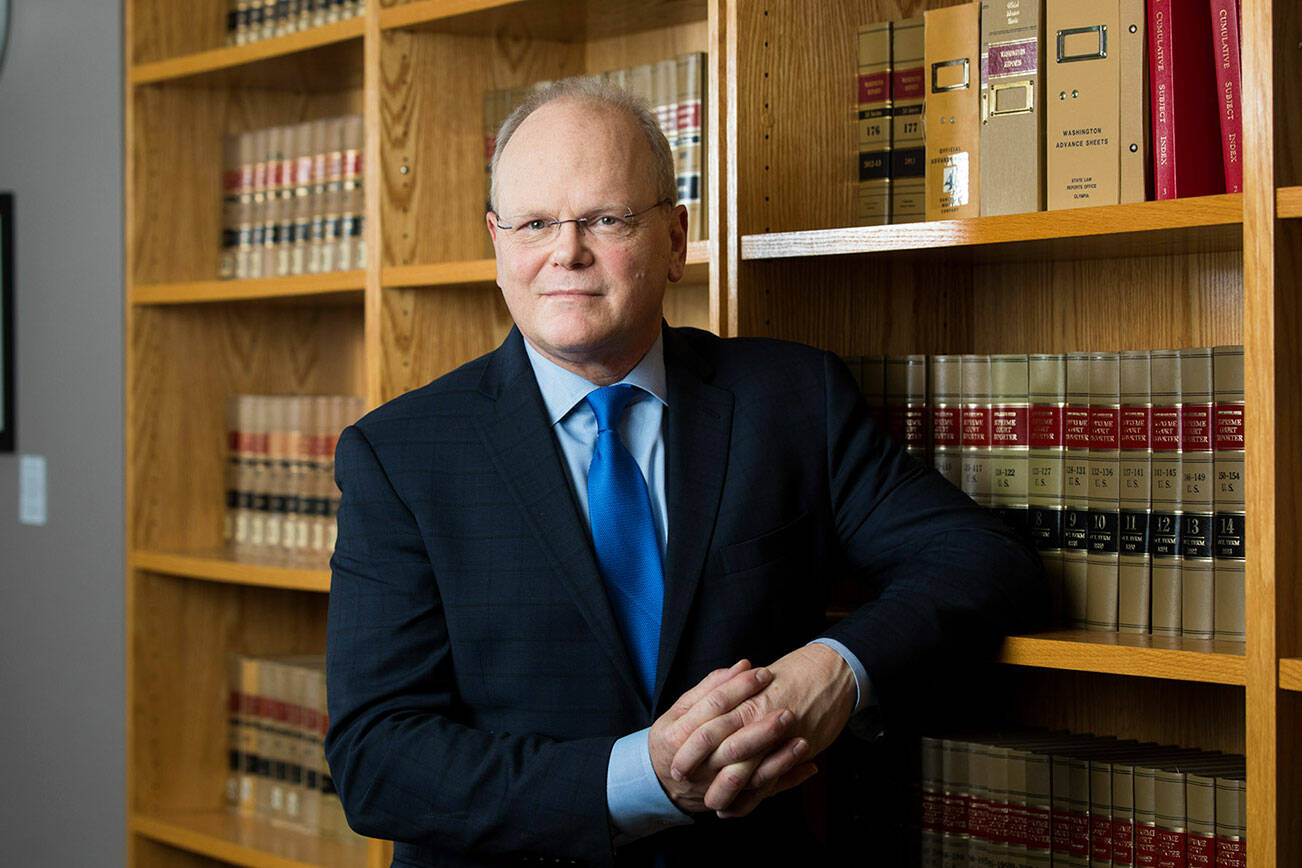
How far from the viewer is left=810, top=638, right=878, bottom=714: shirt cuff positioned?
1.55 m

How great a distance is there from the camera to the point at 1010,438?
1850 mm

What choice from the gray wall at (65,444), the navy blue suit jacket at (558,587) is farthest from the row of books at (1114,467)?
the gray wall at (65,444)

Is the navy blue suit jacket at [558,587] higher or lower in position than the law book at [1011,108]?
lower

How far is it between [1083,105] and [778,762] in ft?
3.07

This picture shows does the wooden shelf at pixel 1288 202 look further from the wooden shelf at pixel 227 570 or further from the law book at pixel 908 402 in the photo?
the wooden shelf at pixel 227 570

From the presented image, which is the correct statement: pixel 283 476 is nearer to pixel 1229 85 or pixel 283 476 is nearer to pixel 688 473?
pixel 688 473

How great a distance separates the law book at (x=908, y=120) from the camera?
76.5 inches

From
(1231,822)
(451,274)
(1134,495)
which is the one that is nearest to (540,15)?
(451,274)

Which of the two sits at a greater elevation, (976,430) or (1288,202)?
(1288,202)

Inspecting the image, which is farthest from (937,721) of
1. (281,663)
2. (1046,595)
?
(281,663)

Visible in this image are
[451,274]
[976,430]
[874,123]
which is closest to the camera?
[976,430]

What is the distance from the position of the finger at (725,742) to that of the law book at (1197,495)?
600mm

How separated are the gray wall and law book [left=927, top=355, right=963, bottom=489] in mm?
1813

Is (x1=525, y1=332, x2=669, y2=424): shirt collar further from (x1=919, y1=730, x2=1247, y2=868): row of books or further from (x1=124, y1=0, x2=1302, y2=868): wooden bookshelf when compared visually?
→ (x1=919, y1=730, x2=1247, y2=868): row of books
